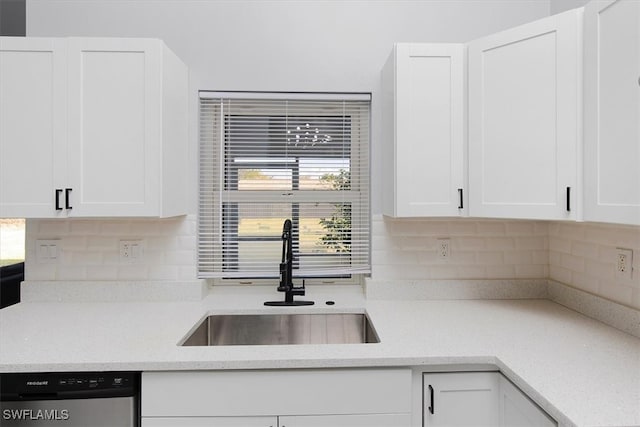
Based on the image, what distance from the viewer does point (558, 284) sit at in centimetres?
212

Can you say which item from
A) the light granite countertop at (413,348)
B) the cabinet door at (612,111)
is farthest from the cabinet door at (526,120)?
the light granite countertop at (413,348)

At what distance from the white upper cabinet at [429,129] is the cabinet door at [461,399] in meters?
0.72

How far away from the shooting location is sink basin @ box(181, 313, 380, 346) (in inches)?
80.3

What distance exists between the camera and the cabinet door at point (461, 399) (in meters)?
1.46

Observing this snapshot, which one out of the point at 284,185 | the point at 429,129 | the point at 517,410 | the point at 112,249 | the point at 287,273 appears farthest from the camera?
the point at 284,185

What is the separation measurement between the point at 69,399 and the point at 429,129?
176cm

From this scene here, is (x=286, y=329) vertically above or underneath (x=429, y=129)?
underneath

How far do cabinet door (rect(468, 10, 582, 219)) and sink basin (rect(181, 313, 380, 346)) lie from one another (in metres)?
0.81

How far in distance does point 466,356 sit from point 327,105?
1454 mm

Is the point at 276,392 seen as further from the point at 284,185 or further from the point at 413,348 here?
the point at 284,185

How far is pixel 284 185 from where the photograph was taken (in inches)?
89.1

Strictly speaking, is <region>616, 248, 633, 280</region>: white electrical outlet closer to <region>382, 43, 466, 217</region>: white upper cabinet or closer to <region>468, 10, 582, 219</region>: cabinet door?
<region>468, 10, 582, 219</region>: cabinet door

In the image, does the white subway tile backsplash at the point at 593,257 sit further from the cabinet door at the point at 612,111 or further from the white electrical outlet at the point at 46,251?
the white electrical outlet at the point at 46,251

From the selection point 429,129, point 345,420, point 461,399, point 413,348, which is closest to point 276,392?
point 345,420
